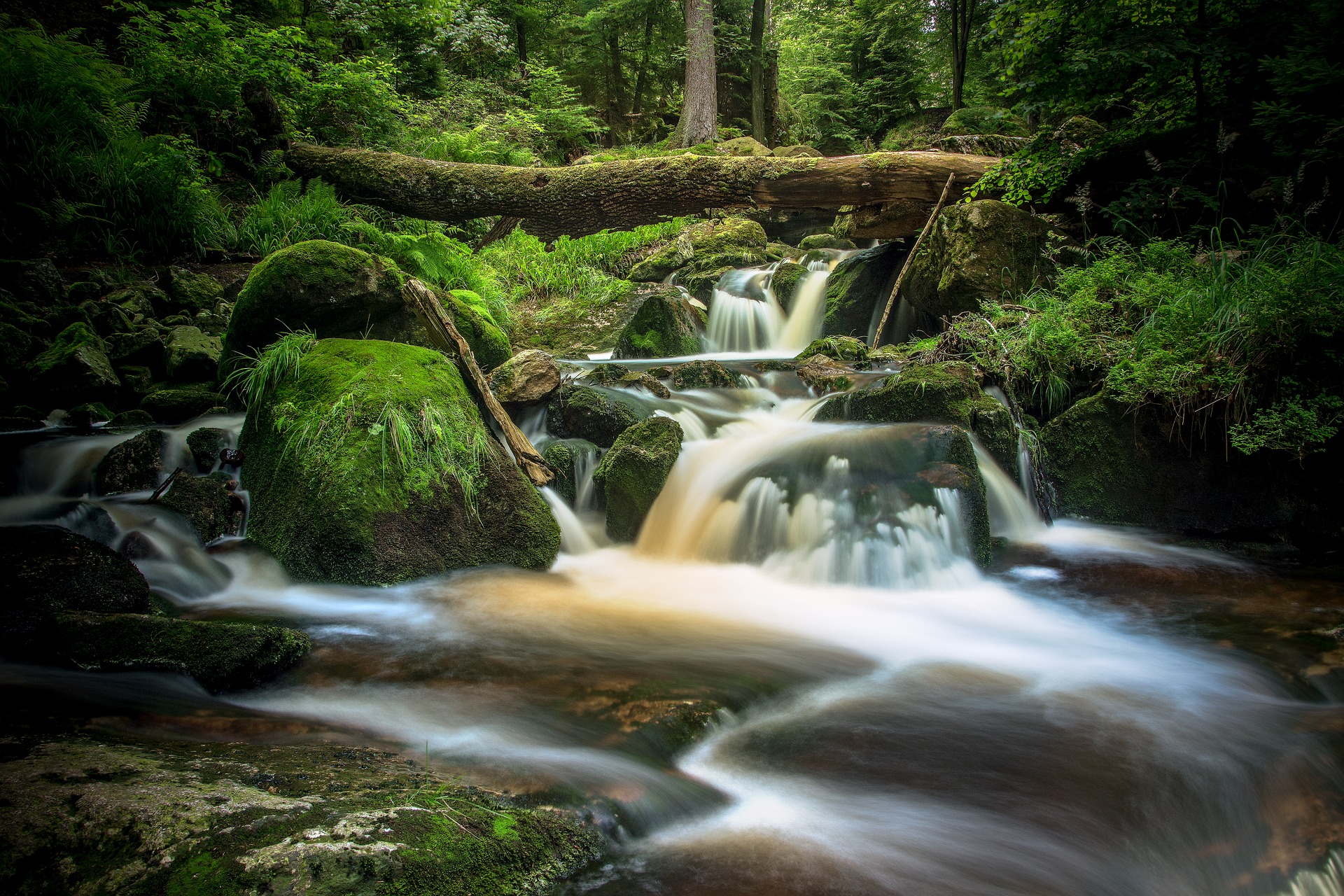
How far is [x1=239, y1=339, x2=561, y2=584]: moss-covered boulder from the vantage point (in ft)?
14.3

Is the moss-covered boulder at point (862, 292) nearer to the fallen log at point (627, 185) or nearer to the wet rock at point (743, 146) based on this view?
the fallen log at point (627, 185)

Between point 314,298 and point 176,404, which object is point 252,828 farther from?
point 176,404

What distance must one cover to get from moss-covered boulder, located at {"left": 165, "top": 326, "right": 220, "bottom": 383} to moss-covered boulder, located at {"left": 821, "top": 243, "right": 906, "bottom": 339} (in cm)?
809

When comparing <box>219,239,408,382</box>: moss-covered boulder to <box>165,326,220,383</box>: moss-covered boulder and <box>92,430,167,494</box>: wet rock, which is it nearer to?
<box>165,326,220,383</box>: moss-covered boulder

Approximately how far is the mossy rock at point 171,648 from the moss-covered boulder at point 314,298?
3429mm

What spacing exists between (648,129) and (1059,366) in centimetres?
2045

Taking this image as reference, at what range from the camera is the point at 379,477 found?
14.7ft

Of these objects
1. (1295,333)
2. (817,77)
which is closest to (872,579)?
(1295,333)

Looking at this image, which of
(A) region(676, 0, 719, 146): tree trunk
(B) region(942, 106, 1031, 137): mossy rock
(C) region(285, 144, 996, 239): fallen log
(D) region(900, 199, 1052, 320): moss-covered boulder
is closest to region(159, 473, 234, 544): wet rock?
(C) region(285, 144, 996, 239): fallen log

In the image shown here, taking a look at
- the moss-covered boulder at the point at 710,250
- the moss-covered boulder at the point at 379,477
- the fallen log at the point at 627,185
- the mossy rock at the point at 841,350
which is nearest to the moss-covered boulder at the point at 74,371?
the moss-covered boulder at the point at 379,477

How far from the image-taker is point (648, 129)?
917 inches

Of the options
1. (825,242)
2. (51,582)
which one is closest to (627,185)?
(825,242)

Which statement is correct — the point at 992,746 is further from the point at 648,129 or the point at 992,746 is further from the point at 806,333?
the point at 648,129

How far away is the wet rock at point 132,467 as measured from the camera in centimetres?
487
